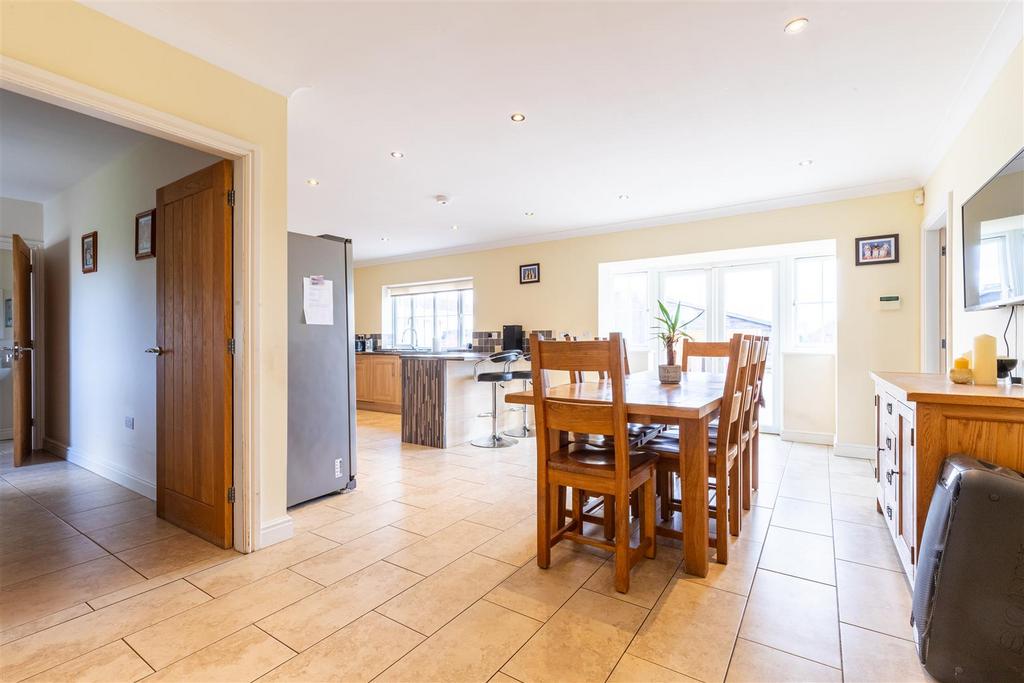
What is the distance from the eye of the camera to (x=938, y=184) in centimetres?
341

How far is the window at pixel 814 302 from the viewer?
15.5 feet

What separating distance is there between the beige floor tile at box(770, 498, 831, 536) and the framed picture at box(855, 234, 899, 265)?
7.87 feet

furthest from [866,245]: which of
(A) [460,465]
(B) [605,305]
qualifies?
(A) [460,465]

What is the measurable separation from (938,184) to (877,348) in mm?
1386

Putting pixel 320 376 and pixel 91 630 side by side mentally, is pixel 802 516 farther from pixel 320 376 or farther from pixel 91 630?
pixel 91 630

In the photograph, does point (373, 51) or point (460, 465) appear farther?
point (460, 465)

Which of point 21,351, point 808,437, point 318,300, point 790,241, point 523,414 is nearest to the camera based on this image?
point 318,300

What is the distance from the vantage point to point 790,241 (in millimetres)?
4438


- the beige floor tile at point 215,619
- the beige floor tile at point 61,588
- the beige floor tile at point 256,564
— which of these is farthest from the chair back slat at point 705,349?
the beige floor tile at point 61,588

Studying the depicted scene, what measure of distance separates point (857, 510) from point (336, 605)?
297 cm

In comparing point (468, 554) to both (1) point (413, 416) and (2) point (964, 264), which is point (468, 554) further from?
(2) point (964, 264)

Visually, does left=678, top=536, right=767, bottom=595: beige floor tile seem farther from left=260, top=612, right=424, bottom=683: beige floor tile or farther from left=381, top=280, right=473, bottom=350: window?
left=381, top=280, right=473, bottom=350: window

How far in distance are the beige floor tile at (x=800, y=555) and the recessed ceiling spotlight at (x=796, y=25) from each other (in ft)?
7.85

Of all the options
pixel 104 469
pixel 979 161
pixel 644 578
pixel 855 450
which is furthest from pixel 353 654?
pixel 855 450
